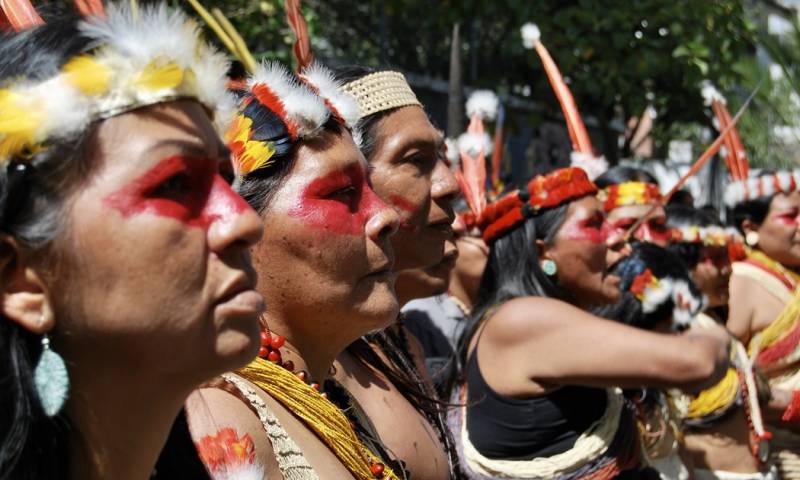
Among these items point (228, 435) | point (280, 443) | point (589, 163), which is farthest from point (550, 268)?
point (228, 435)

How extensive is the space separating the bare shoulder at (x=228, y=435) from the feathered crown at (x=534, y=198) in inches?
97.9

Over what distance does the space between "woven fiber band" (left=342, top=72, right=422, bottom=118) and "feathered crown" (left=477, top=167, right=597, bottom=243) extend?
4.47ft

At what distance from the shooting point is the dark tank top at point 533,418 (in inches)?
147

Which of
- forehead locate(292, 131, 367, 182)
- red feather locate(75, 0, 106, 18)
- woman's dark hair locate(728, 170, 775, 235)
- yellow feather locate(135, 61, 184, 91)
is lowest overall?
woman's dark hair locate(728, 170, 775, 235)

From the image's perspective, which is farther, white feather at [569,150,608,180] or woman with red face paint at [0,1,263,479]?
white feather at [569,150,608,180]

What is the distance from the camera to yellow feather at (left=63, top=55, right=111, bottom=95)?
137cm

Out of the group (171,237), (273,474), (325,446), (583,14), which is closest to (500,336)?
(325,446)

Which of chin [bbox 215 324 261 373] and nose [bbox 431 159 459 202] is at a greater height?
chin [bbox 215 324 261 373]

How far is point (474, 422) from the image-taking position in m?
3.90

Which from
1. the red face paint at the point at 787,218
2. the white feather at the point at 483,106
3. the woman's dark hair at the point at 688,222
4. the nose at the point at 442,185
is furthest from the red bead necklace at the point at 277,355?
the red face paint at the point at 787,218

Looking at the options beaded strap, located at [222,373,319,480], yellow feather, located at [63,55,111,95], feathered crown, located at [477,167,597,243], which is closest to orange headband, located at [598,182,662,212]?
feathered crown, located at [477,167,597,243]

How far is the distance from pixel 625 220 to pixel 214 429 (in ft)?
13.8

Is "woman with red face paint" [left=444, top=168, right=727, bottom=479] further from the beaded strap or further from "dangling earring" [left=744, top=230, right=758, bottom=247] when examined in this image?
"dangling earring" [left=744, top=230, right=758, bottom=247]

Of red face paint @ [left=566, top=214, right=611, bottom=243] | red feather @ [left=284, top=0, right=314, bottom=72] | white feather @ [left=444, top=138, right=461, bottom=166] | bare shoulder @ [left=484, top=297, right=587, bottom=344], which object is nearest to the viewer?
red feather @ [left=284, top=0, right=314, bottom=72]
